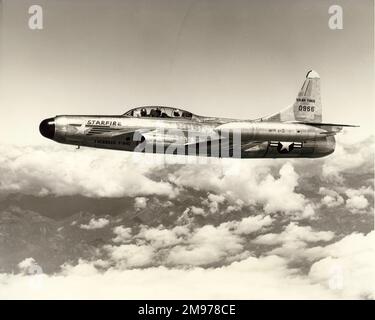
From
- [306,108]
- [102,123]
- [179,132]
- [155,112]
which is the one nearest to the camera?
[102,123]

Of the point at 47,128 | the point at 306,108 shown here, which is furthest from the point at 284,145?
the point at 47,128

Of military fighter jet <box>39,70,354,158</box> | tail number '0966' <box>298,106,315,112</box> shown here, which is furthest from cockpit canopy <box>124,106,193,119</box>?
tail number '0966' <box>298,106,315,112</box>

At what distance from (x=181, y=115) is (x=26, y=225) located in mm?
8491

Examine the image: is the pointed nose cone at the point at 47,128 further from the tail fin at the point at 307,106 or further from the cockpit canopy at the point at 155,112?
the tail fin at the point at 307,106

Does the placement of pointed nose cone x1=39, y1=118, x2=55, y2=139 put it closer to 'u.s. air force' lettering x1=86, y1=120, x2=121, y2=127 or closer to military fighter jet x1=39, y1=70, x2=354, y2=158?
military fighter jet x1=39, y1=70, x2=354, y2=158

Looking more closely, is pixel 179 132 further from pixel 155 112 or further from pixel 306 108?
pixel 306 108

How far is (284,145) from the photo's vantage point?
21.8m

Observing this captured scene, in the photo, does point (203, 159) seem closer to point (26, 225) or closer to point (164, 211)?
point (164, 211)

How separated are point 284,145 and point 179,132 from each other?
4.64 m

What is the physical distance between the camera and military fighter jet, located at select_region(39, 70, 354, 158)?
64.1 feet

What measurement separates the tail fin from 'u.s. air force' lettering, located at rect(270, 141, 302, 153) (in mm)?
1413

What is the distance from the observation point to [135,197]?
74.1 feet

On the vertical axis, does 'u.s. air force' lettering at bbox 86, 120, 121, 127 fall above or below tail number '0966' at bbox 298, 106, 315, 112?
below
